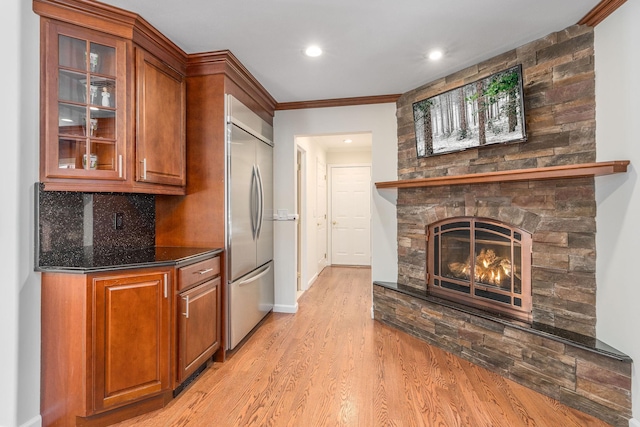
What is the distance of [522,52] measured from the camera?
2537 millimetres

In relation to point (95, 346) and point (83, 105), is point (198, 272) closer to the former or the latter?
point (95, 346)

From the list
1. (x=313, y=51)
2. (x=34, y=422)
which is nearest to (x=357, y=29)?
(x=313, y=51)

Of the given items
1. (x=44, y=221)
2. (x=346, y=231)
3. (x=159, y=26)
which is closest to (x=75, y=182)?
(x=44, y=221)

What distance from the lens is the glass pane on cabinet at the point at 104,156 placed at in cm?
207

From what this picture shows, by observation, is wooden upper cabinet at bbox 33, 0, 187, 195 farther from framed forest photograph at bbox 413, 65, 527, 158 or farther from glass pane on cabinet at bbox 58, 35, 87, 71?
framed forest photograph at bbox 413, 65, 527, 158

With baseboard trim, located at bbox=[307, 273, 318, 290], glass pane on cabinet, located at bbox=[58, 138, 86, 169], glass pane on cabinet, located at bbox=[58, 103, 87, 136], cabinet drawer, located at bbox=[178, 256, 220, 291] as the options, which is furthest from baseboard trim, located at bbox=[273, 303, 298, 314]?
glass pane on cabinet, located at bbox=[58, 103, 87, 136]

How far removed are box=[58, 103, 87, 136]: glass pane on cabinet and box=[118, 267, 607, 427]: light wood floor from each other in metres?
1.76

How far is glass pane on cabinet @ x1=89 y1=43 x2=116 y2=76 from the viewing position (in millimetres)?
2020

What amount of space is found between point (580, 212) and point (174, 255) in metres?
2.79

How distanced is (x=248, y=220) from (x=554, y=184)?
2.47 metres

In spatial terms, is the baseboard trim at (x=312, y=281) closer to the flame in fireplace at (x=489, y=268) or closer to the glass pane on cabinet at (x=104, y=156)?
the flame in fireplace at (x=489, y=268)

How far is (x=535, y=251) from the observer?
244 cm

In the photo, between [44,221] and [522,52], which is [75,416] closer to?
[44,221]

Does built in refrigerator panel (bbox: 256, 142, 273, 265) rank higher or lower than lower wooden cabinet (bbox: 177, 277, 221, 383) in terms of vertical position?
higher
